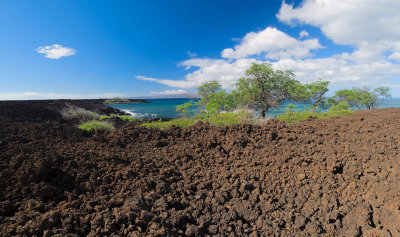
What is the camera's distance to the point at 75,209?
2184 millimetres

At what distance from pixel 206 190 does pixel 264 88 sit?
14.8 metres

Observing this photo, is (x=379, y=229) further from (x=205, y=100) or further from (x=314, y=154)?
(x=205, y=100)

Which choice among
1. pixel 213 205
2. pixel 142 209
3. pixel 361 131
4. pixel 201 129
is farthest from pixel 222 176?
pixel 361 131

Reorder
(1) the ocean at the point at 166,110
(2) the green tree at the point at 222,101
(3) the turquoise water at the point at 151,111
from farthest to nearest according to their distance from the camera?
1. (3) the turquoise water at the point at 151,111
2. (1) the ocean at the point at 166,110
3. (2) the green tree at the point at 222,101

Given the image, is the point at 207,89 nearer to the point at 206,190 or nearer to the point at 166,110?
the point at 206,190

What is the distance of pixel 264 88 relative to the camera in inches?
635

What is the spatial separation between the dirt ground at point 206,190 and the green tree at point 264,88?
12.0 metres

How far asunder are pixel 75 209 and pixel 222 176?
193cm

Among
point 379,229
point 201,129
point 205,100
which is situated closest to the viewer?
point 379,229

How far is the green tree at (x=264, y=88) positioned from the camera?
1558 cm

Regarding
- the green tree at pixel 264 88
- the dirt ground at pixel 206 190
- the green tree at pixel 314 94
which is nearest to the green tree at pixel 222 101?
the green tree at pixel 264 88

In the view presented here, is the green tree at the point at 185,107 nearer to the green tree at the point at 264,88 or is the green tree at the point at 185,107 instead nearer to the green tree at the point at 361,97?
the green tree at the point at 264,88

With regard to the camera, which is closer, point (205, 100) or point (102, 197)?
point (102, 197)

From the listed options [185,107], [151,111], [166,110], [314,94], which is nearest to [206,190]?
[185,107]
